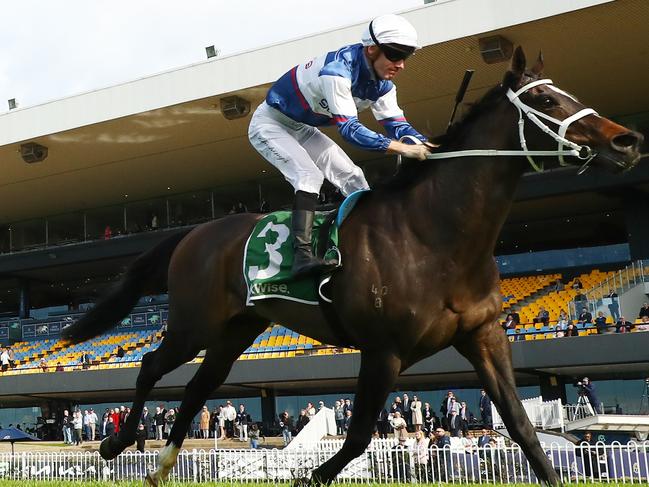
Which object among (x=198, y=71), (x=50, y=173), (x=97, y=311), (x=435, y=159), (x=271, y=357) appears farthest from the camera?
(x=50, y=173)

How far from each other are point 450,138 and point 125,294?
294 cm

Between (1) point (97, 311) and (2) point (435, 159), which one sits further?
(1) point (97, 311)

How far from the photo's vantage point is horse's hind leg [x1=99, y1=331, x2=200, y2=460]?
5.76m

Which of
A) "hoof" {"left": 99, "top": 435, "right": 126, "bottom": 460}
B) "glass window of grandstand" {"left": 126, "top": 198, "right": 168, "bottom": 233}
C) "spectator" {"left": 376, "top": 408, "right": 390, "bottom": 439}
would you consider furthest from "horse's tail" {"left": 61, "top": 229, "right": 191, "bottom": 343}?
"glass window of grandstand" {"left": 126, "top": 198, "right": 168, "bottom": 233}

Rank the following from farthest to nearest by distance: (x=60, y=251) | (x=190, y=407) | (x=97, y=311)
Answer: (x=60, y=251), (x=97, y=311), (x=190, y=407)

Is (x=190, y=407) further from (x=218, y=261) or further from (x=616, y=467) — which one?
(x=616, y=467)

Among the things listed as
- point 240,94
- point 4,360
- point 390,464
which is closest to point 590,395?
point 390,464

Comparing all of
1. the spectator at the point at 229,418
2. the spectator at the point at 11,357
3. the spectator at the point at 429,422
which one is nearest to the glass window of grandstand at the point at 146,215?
the spectator at the point at 11,357

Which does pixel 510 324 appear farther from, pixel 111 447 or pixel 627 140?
pixel 627 140

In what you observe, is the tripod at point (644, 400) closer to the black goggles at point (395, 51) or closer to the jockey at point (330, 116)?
the jockey at point (330, 116)

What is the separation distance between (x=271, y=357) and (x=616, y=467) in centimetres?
1318

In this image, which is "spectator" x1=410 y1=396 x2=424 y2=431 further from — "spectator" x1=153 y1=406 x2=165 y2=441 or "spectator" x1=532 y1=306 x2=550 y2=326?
"spectator" x1=153 y1=406 x2=165 y2=441

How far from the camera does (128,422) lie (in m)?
5.86

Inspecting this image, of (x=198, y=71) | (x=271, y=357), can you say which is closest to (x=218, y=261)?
(x=198, y=71)
